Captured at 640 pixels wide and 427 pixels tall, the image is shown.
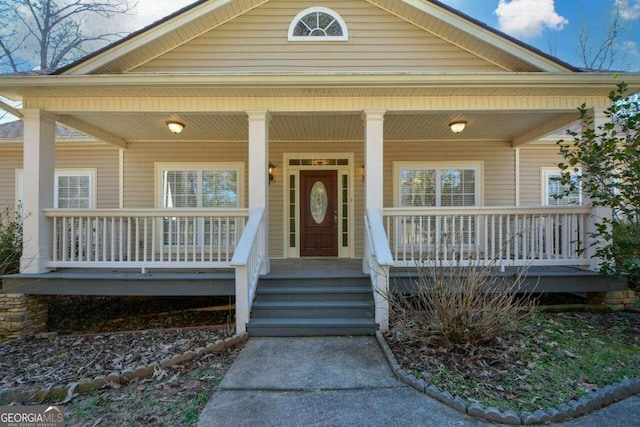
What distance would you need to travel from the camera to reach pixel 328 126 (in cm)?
693

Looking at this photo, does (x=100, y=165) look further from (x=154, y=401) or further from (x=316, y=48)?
(x=154, y=401)

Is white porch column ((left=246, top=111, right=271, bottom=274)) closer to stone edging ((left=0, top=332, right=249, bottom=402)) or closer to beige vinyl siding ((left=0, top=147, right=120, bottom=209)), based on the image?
stone edging ((left=0, top=332, right=249, bottom=402))

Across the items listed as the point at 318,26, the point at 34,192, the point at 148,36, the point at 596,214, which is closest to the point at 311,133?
the point at 318,26

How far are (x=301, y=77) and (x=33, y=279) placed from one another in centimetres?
489

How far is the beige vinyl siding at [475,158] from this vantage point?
814 cm

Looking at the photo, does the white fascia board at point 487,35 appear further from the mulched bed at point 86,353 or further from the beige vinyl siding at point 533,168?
the mulched bed at point 86,353

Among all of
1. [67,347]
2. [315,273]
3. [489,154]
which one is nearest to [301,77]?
[315,273]

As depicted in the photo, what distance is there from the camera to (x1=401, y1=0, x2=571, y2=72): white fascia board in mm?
5590

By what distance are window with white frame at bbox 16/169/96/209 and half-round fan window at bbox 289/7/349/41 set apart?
6174mm

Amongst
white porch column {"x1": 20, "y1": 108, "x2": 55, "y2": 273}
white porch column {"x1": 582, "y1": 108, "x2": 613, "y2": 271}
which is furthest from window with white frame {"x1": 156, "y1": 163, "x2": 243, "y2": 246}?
white porch column {"x1": 582, "y1": 108, "x2": 613, "y2": 271}

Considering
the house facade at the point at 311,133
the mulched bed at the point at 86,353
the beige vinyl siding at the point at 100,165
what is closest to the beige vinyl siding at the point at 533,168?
the house facade at the point at 311,133

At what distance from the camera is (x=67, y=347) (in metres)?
4.60

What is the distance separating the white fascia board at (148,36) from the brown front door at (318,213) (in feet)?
12.0

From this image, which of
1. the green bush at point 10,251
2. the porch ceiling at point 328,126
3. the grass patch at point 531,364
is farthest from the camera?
the porch ceiling at point 328,126
